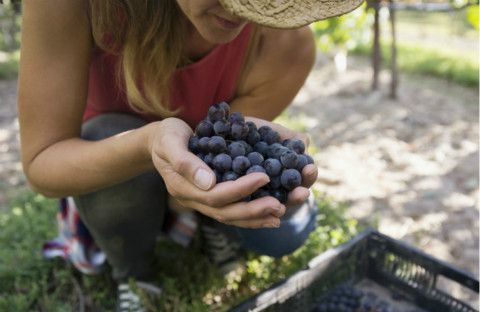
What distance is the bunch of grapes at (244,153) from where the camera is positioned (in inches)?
39.2

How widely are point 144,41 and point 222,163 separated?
450mm

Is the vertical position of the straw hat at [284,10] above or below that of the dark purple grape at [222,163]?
above

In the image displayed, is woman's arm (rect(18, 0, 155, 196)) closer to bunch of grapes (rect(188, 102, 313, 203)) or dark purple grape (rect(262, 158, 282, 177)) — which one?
bunch of grapes (rect(188, 102, 313, 203))

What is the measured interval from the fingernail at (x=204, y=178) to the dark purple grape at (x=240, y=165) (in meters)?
0.11

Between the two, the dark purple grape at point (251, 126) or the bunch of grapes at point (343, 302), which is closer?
the dark purple grape at point (251, 126)

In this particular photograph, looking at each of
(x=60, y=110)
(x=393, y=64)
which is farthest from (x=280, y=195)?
(x=393, y=64)

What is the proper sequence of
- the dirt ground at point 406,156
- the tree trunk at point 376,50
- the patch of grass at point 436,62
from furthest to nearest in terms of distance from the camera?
the patch of grass at point 436,62
the tree trunk at point 376,50
the dirt ground at point 406,156

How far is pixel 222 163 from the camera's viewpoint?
99 centimetres

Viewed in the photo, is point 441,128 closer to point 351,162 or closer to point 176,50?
point 351,162

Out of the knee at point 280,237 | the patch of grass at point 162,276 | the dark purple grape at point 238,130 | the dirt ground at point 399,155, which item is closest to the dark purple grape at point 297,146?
the dark purple grape at point 238,130

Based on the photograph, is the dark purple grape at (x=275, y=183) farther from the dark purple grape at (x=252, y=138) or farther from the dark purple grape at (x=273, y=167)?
the dark purple grape at (x=252, y=138)

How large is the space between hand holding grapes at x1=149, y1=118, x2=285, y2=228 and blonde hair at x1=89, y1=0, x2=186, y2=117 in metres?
0.36

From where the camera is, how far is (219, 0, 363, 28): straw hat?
0.85 metres

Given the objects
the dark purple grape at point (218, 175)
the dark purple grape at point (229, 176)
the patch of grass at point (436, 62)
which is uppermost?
the dark purple grape at point (229, 176)
